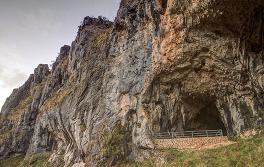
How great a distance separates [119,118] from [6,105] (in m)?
53.1

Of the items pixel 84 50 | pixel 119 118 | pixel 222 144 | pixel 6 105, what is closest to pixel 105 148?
pixel 119 118

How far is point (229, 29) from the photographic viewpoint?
23828mm

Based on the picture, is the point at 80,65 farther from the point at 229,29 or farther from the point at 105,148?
the point at 229,29

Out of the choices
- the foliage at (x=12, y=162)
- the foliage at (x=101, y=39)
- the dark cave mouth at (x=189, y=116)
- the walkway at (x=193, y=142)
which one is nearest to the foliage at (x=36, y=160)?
the foliage at (x=12, y=162)

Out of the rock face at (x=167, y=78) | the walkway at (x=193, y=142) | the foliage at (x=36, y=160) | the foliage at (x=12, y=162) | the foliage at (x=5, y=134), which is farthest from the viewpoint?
the foliage at (x=5, y=134)

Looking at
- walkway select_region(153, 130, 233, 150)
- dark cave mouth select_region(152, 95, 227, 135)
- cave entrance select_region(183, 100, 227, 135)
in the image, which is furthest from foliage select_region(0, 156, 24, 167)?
cave entrance select_region(183, 100, 227, 135)

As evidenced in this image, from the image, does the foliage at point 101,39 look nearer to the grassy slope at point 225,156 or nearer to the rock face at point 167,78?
the rock face at point 167,78

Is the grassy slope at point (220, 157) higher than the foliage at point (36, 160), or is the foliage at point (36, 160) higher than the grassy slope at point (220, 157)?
the grassy slope at point (220, 157)

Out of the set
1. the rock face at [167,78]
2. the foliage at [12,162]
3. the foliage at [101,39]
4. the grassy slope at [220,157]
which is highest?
the foliage at [101,39]

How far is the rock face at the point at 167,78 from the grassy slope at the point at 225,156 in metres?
2.50

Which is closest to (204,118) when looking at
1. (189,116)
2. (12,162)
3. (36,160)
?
(189,116)

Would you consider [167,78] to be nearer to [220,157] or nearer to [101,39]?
[220,157]

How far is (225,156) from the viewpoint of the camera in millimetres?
19812

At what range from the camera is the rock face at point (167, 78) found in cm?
2353
